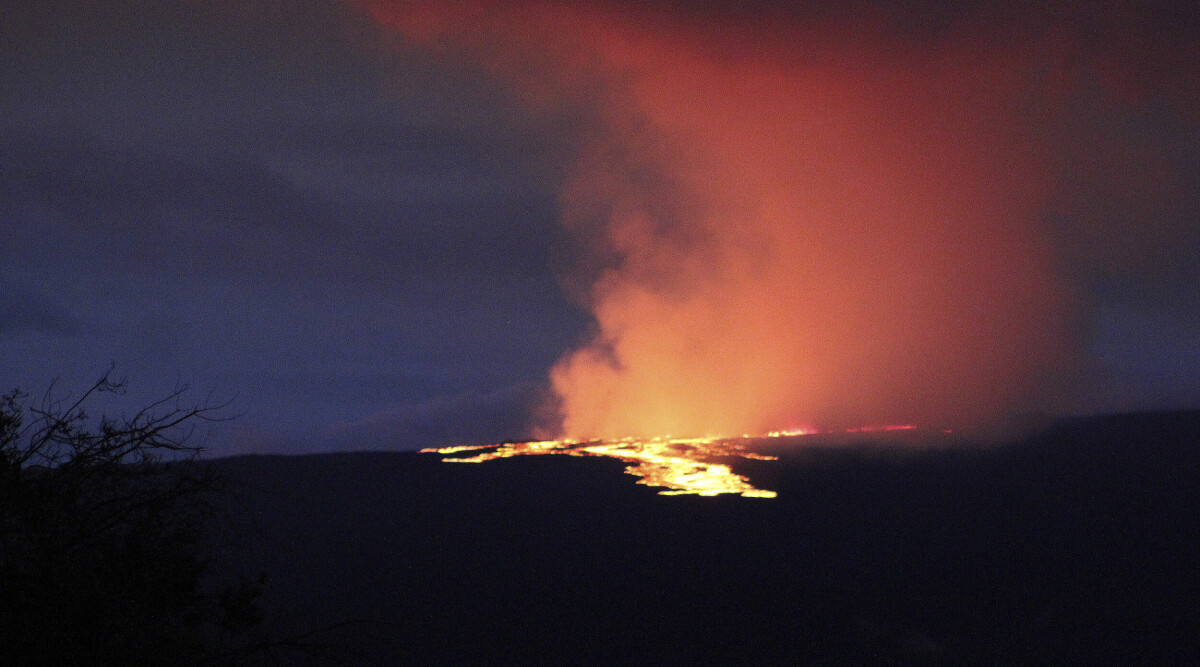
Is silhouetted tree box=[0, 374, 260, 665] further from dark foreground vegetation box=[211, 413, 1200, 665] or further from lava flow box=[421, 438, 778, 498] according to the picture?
lava flow box=[421, 438, 778, 498]

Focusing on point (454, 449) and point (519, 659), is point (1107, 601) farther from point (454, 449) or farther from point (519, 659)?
point (454, 449)

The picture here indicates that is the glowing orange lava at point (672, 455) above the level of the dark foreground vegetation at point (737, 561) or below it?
above

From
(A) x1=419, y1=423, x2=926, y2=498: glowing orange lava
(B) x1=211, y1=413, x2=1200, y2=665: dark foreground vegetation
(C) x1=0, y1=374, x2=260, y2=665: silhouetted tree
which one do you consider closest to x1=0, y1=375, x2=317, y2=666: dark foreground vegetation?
(C) x1=0, y1=374, x2=260, y2=665: silhouetted tree

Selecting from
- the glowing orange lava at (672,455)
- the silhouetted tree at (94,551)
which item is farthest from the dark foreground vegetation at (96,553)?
the glowing orange lava at (672,455)

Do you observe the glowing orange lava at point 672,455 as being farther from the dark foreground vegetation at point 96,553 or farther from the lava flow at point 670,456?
the dark foreground vegetation at point 96,553

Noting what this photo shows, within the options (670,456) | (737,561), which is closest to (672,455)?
(670,456)

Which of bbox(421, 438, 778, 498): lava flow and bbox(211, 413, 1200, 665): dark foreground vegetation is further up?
bbox(421, 438, 778, 498): lava flow
